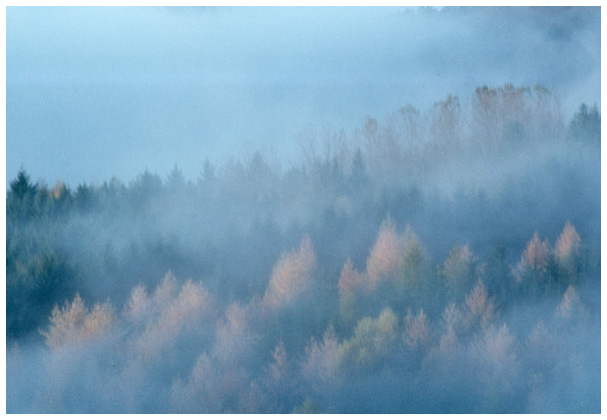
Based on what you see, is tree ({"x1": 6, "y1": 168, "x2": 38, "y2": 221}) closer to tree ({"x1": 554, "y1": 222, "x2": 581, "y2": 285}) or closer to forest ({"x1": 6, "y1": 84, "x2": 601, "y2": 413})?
forest ({"x1": 6, "y1": 84, "x2": 601, "y2": 413})

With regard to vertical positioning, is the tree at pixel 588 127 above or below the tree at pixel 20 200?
above

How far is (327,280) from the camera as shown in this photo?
13.9 ft

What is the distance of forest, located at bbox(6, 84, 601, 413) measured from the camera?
411 cm

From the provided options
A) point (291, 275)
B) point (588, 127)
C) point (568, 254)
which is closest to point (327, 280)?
point (291, 275)

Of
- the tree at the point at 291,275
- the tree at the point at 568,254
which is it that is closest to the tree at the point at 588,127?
the tree at the point at 568,254

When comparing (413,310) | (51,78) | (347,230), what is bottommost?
(413,310)

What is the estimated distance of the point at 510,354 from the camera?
13.4ft

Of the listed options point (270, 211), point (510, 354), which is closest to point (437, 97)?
point (270, 211)

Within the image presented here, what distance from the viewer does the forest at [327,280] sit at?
4.11 m

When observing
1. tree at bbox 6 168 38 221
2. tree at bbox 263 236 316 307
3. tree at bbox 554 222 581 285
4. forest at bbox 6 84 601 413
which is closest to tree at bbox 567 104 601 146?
forest at bbox 6 84 601 413

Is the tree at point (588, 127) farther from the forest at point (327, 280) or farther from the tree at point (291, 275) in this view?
the tree at point (291, 275)

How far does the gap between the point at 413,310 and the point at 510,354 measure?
799mm

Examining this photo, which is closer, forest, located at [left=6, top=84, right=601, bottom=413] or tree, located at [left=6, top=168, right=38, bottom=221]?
forest, located at [left=6, top=84, right=601, bottom=413]

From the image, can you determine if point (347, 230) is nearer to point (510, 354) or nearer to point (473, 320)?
point (473, 320)
